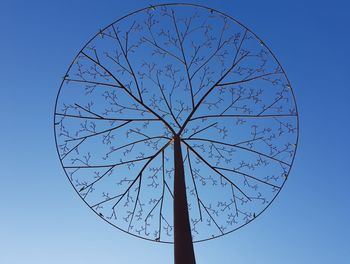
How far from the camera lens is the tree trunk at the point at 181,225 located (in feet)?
9.36

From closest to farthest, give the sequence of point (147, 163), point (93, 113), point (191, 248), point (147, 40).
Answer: point (191, 248) → point (147, 163) → point (93, 113) → point (147, 40)

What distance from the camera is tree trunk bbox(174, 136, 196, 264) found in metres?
2.85

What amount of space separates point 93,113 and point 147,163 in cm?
85

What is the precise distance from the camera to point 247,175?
459 cm

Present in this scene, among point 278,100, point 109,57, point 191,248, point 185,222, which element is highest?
point 109,57

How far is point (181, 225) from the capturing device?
9.87ft

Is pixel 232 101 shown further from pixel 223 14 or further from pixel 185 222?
pixel 185 222

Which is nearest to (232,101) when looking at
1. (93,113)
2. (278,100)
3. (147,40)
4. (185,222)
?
(278,100)

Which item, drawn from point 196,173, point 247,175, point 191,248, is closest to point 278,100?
point 247,175

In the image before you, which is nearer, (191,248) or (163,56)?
(191,248)

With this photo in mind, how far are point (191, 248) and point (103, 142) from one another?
2.07 m

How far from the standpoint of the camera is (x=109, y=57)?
470 centimetres

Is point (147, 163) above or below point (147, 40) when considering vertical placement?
below

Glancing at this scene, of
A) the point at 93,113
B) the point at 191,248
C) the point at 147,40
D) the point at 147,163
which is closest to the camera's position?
the point at 191,248
